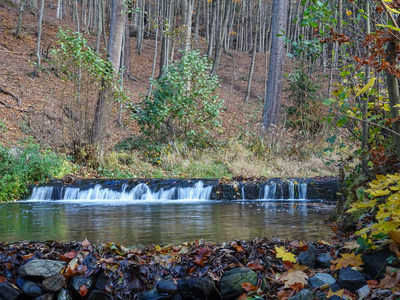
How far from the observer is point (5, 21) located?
26172 mm

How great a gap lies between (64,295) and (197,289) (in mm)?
1212

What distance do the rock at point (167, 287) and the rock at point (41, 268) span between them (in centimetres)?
96

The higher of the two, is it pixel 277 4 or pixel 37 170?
pixel 277 4

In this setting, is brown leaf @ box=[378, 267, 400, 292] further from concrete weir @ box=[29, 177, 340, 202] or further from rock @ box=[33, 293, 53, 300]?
concrete weir @ box=[29, 177, 340, 202]

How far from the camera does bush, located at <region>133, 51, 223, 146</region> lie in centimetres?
1452

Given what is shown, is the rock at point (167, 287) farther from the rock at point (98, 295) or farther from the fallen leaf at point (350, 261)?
the fallen leaf at point (350, 261)

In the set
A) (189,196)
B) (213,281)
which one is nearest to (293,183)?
(189,196)

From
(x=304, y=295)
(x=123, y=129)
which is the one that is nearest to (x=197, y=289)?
(x=304, y=295)

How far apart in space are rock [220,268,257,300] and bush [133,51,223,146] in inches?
438

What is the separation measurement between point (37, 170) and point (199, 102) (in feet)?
19.8

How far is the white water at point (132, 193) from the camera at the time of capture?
11.1 metres

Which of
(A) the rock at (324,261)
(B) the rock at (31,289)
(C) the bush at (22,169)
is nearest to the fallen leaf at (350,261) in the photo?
(A) the rock at (324,261)

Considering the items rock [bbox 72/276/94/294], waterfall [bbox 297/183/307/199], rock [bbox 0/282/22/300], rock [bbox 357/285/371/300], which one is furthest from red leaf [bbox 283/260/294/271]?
waterfall [bbox 297/183/307/199]

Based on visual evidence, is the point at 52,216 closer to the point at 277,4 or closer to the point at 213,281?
the point at 213,281
